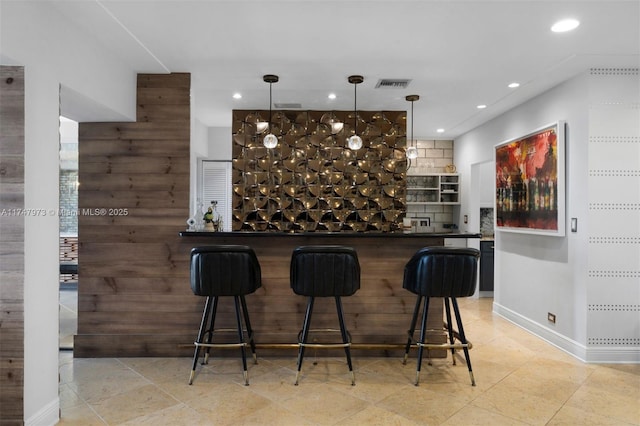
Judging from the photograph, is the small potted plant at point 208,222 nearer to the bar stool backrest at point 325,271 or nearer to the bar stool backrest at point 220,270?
the bar stool backrest at point 220,270

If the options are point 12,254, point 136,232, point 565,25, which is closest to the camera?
point 12,254

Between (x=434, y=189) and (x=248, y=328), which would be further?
(x=434, y=189)

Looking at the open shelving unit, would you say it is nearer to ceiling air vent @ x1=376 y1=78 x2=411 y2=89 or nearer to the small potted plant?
ceiling air vent @ x1=376 y1=78 x2=411 y2=89

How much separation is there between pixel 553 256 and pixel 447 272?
179cm

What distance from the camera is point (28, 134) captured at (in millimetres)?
2291

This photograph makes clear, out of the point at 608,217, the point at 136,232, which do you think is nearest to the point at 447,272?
the point at 608,217

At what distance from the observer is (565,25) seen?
2805 mm

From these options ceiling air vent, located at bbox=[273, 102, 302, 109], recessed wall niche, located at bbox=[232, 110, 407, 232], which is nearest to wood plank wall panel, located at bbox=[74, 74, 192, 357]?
ceiling air vent, located at bbox=[273, 102, 302, 109]

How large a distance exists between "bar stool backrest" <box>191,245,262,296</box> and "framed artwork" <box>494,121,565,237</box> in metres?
3.05

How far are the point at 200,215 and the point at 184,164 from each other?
1.66ft

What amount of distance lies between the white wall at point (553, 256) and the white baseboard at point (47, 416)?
13.8 feet

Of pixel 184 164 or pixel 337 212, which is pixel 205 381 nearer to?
pixel 184 164

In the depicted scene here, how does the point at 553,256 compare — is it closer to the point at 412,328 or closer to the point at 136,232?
the point at 412,328

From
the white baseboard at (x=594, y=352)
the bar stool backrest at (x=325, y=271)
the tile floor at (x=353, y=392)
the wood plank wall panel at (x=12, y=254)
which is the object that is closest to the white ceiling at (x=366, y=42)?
the wood plank wall panel at (x=12, y=254)
